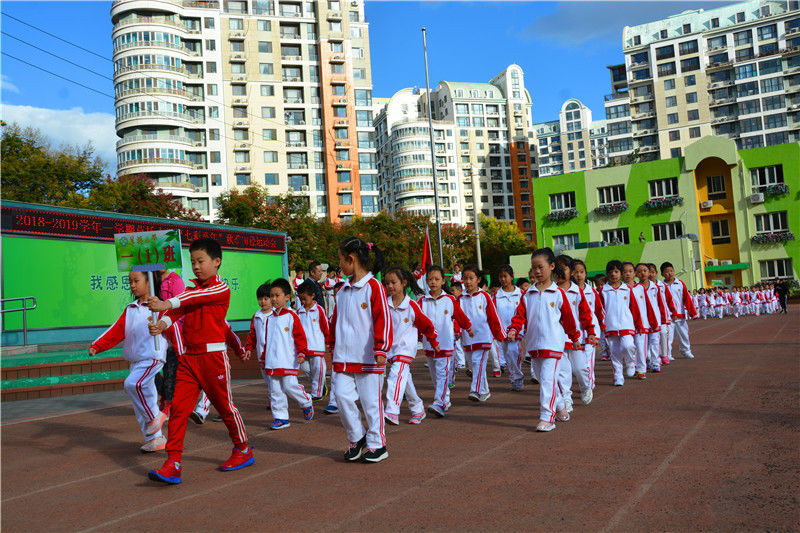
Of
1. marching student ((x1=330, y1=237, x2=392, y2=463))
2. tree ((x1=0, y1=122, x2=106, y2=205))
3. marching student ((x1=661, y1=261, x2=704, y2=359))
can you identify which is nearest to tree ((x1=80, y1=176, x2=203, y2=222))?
tree ((x1=0, y1=122, x2=106, y2=205))

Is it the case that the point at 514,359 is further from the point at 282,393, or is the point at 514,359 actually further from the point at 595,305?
the point at 282,393

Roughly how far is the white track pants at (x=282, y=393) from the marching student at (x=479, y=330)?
256 cm

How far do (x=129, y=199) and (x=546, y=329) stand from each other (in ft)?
119

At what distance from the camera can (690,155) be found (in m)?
53.6

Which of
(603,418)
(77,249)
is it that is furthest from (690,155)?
(603,418)

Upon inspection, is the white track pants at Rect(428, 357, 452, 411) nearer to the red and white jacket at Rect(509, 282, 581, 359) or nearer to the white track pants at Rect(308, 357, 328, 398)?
the red and white jacket at Rect(509, 282, 581, 359)

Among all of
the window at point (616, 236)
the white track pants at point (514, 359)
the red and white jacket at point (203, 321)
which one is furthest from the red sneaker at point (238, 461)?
the window at point (616, 236)

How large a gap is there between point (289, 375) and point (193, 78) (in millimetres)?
63564

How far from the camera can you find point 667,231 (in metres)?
Result: 54.7

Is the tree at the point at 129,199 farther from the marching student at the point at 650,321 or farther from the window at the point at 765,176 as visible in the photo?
the window at the point at 765,176

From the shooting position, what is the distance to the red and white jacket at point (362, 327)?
257 inches

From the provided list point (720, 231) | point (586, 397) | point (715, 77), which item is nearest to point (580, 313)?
point (586, 397)

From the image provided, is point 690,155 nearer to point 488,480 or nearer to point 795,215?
point 795,215

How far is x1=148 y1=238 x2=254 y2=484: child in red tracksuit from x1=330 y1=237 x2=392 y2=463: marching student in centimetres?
100
